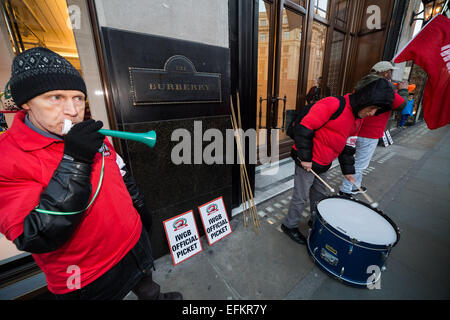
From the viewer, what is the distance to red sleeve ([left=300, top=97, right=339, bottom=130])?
1939mm

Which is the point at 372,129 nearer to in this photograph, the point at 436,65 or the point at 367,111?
the point at 436,65

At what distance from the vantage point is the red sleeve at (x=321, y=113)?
194cm

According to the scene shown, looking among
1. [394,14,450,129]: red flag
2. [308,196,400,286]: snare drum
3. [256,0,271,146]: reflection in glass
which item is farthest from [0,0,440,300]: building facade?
[394,14,450,129]: red flag

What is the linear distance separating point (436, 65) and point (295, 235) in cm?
270

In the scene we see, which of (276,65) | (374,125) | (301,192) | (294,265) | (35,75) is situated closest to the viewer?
(35,75)

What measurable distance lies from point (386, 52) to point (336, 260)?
6970 millimetres

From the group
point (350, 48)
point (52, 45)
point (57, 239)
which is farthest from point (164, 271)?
point (350, 48)

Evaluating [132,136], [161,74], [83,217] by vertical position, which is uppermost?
[161,74]

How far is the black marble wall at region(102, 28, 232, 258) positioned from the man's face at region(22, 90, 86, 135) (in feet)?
2.32

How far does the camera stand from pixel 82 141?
850 mm

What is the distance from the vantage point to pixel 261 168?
4.59 metres
